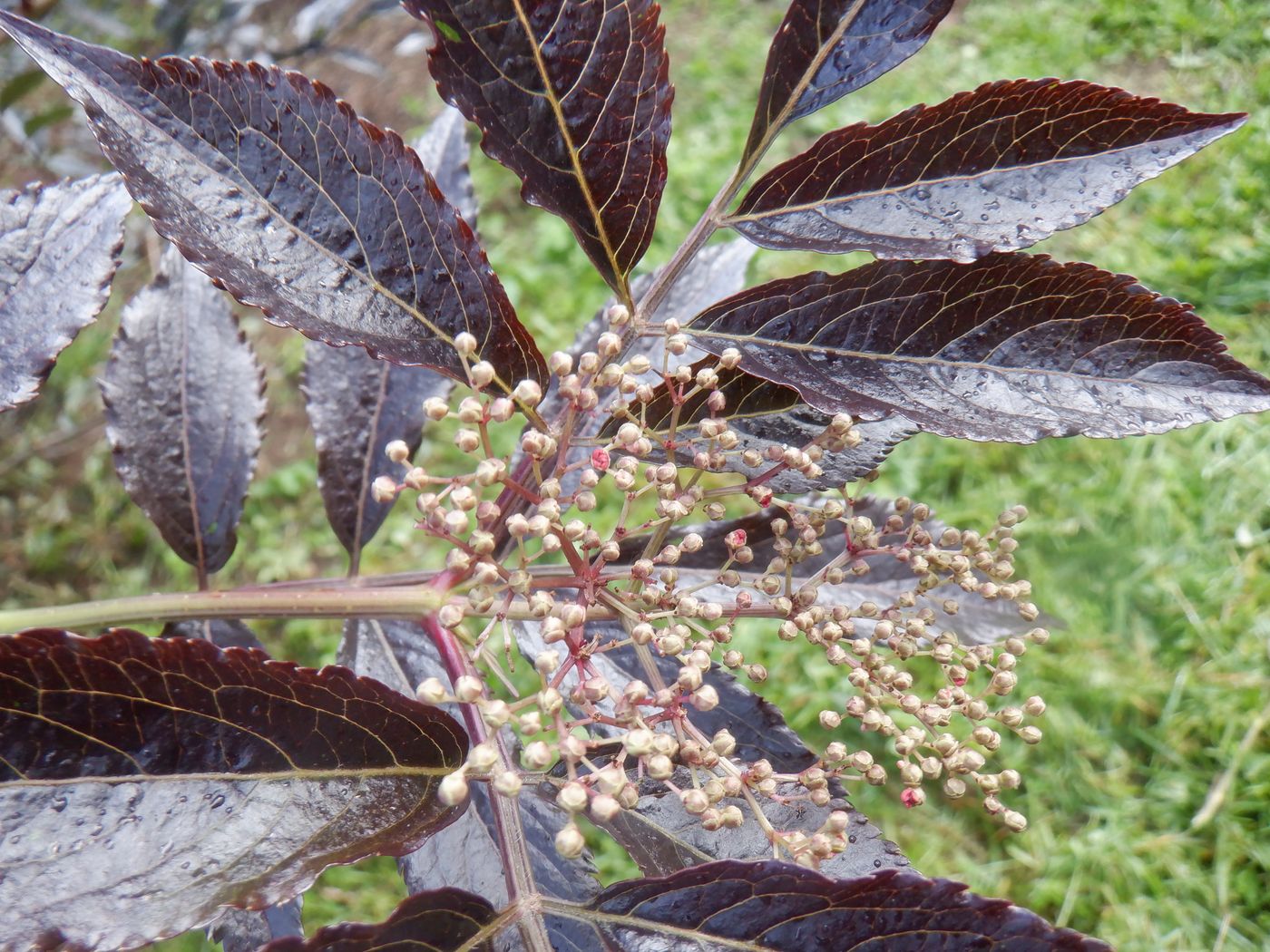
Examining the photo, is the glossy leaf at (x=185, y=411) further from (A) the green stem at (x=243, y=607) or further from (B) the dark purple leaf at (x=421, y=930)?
(B) the dark purple leaf at (x=421, y=930)

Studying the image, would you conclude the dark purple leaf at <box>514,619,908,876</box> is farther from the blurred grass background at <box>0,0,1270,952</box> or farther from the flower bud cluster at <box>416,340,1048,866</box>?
the blurred grass background at <box>0,0,1270,952</box>

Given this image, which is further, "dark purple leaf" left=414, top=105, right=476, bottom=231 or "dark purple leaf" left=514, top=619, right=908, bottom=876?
"dark purple leaf" left=414, top=105, right=476, bottom=231

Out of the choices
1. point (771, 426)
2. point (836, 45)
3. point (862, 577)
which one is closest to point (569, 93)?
point (836, 45)

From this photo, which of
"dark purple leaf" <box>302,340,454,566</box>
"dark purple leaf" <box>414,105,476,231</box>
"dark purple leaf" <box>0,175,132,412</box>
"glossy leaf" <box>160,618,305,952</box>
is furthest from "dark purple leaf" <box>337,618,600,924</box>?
"dark purple leaf" <box>414,105,476,231</box>

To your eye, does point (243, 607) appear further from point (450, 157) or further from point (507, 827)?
point (450, 157)

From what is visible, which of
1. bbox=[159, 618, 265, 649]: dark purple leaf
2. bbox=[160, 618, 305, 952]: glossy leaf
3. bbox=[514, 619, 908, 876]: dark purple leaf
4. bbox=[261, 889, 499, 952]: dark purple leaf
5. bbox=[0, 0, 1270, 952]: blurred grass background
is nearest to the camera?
bbox=[261, 889, 499, 952]: dark purple leaf

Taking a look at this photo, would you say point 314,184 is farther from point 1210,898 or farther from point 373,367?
point 1210,898
